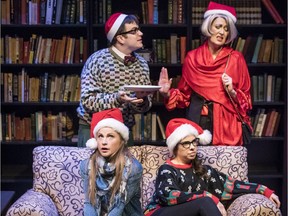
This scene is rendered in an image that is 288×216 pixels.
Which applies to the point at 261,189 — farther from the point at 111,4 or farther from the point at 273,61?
the point at 111,4

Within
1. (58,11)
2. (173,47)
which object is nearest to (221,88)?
(173,47)

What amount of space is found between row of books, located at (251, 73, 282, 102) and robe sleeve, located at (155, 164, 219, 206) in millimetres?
1898

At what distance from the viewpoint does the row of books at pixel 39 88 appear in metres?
5.12

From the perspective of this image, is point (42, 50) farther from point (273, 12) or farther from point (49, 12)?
point (273, 12)

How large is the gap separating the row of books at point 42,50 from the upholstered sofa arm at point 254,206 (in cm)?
213

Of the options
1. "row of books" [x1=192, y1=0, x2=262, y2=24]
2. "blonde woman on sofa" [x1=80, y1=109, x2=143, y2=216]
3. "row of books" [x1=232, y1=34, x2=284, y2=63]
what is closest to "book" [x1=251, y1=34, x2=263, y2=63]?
"row of books" [x1=232, y1=34, x2=284, y2=63]

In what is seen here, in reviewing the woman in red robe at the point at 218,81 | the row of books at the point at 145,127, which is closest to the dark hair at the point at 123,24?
the woman in red robe at the point at 218,81

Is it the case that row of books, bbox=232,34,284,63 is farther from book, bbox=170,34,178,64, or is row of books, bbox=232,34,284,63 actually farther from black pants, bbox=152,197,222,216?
black pants, bbox=152,197,222,216

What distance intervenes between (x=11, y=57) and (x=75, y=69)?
21.1 inches

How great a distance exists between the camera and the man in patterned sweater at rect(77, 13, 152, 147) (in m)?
3.66

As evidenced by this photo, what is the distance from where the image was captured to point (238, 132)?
3.90 meters

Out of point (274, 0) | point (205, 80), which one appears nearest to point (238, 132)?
point (205, 80)

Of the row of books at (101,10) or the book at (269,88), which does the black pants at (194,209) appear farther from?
the row of books at (101,10)

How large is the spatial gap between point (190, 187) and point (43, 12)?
2249 millimetres
